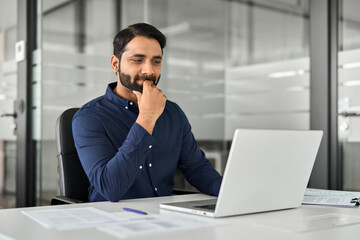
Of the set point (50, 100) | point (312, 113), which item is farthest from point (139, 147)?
point (50, 100)

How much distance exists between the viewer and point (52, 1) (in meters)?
3.49

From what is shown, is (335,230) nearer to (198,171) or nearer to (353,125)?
(198,171)

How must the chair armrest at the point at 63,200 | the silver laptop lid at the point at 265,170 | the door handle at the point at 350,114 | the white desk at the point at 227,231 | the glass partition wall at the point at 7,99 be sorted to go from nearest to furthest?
the white desk at the point at 227,231 → the silver laptop lid at the point at 265,170 → the chair armrest at the point at 63,200 → the door handle at the point at 350,114 → the glass partition wall at the point at 7,99

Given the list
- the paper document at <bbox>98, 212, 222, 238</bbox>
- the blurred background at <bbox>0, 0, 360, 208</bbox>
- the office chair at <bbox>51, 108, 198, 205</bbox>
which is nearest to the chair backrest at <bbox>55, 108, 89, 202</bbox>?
the office chair at <bbox>51, 108, 198, 205</bbox>

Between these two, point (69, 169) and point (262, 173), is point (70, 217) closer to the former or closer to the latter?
point (262, 173)

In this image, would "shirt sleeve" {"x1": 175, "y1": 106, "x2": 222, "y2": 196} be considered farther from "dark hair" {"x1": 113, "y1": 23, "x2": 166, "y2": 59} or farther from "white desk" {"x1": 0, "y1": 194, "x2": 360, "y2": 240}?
"white desk" {"x1": 0, "y1": 194, "x2": 360, "y2": 240}

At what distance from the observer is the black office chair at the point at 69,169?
1.95 meters

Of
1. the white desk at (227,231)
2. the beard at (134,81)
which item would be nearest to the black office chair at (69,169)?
the beard at (134,81)

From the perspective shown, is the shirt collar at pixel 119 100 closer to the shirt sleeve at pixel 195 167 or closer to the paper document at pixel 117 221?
the shirt sleeve at pixel 195 167

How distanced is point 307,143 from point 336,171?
1.78 meters

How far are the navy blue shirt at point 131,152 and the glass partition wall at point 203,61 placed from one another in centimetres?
153

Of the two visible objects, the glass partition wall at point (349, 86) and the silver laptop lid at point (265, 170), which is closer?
the silver laptop lid at point (265, 170)

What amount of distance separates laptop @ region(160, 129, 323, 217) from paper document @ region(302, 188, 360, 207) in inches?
6.3

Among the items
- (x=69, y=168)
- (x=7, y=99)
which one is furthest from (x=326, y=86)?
(x=7, y=99)
